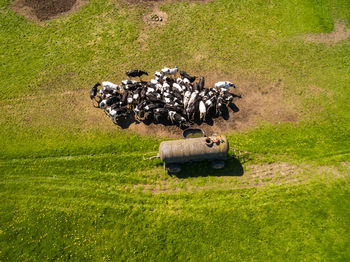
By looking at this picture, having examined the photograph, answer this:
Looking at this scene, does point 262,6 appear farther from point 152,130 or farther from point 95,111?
point 95,111

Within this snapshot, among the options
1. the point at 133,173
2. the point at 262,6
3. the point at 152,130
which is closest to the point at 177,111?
the point at 152,130

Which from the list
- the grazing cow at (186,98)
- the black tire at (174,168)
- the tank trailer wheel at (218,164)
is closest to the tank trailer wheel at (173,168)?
the black tire at (174,168)

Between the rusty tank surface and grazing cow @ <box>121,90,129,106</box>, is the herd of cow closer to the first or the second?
grazing cow @ <box>121,90,129,106</box>

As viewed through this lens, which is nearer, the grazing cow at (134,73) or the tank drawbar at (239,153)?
the tank drawbar at (239,153)

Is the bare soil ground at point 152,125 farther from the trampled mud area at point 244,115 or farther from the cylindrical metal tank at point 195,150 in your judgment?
the cylindrical metal tank at point 195,150

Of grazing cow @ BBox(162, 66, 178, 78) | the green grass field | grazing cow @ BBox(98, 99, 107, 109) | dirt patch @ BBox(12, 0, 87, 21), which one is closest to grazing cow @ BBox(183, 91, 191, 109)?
grazing cow @ BBox(162, 66, 178, 78)

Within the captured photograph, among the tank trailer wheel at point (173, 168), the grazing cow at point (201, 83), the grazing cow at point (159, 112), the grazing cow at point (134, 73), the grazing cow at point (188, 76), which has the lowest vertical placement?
the tank trailer wheel at point (173, 168)
